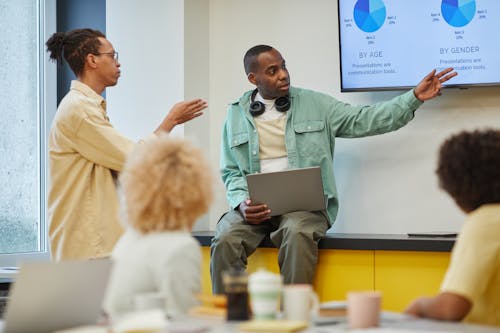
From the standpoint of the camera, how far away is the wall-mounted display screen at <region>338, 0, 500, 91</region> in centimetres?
390

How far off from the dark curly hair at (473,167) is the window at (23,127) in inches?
131

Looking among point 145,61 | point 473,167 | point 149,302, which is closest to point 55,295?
point 149,302

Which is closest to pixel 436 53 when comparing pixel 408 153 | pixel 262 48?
pixel 408 153

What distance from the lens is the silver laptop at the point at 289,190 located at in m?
3.66

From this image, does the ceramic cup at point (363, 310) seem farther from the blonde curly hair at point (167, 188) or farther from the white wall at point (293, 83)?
the white wall at point (293, 83)

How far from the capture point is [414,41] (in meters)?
4.04

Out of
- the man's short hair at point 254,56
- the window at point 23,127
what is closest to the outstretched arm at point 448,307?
the man's short hair at point 254,56

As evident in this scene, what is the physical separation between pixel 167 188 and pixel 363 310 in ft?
1.80

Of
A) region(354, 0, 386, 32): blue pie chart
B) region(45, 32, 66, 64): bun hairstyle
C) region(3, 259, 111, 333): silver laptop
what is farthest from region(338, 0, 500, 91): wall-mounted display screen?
region(3, 259, 111, 333): silver laptop

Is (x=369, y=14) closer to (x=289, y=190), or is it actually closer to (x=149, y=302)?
(x=289, y=190)

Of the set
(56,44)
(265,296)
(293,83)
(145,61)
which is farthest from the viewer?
(145,61)

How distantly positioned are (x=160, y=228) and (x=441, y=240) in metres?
1.87

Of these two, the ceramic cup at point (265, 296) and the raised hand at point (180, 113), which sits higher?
the raised hand at point (180, 113)

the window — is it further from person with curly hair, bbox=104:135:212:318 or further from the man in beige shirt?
person with curly hair, bbox=104:135:212:318
